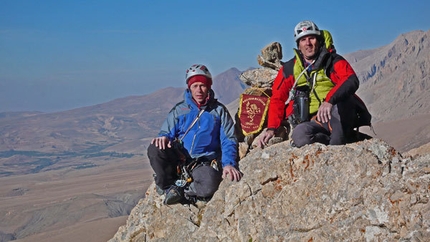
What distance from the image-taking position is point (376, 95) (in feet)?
614

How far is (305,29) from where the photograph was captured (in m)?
7.95

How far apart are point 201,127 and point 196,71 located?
1.00 metres

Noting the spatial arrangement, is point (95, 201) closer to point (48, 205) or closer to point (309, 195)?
point (48, 205)

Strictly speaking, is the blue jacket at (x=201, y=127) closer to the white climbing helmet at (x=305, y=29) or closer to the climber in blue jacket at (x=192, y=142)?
the climber in blue jacket at (x=192, y=142)

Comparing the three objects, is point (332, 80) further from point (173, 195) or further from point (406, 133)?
point (406, 133)

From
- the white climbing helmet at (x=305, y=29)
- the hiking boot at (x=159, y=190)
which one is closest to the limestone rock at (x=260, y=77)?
the white climbing helmet at (x=305, y=29)

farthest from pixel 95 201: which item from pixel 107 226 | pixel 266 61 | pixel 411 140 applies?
pixel 266 61

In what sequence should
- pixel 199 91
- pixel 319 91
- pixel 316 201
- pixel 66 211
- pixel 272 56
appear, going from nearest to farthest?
pixel 316 201 → pixel 319 91 → pixel 199 91 → pixel 272 56 → pixel 66 211

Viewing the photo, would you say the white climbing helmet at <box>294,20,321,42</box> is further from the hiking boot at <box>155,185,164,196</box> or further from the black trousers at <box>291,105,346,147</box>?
the hiking boot at <box>155,185,164,196</box>

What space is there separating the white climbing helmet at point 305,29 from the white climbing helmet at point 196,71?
1699 mm

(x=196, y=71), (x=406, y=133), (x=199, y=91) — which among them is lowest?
(x=406, y=133)

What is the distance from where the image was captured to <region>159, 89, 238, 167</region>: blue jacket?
28.2 feet

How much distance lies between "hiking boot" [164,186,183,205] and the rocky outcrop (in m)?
0.17

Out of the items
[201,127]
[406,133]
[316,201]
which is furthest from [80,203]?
[316,201]
